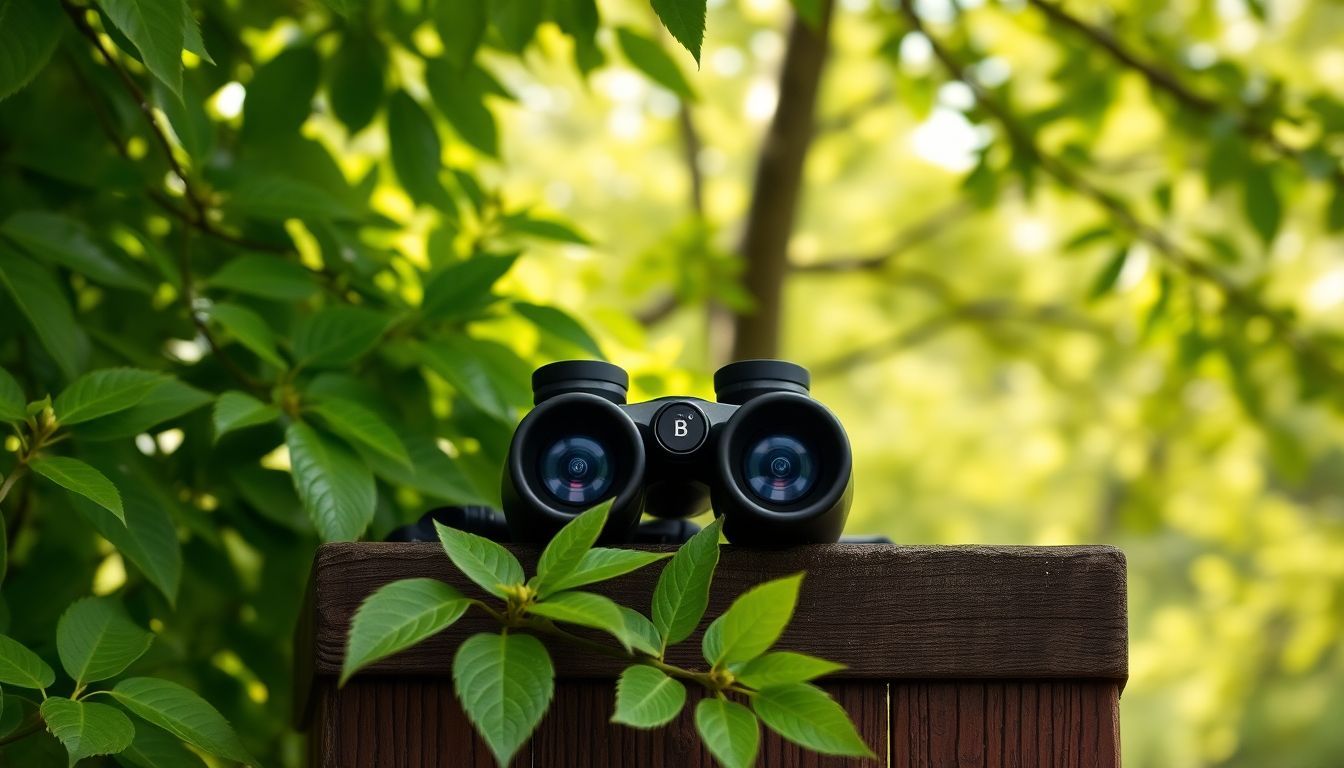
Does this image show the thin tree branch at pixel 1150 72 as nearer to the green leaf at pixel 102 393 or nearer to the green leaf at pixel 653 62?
the green leaf at pixel 653 62

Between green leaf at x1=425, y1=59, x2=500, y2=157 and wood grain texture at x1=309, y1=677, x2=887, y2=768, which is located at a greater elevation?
green leaf at x1=425, y1=59, x2=500, y2=157

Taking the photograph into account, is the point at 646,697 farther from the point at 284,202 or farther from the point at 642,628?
the point at 284,202

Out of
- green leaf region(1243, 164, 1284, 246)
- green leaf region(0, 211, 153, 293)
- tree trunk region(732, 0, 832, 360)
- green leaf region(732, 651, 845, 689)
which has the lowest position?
green leaf region(732, 651, 845, 689)

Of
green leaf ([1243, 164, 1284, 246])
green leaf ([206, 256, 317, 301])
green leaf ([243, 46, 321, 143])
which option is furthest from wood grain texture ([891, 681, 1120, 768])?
green leaf ([1243, 164, 1284, 246])

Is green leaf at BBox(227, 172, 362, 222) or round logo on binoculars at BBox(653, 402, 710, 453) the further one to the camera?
green leaf at BBox(227, 172, 362, 222)

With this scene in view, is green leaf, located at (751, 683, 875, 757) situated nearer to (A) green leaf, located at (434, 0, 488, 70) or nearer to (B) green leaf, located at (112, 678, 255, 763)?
(B) green leaf, located at (112, 678, 255, 763)

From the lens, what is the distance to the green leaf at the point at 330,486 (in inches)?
38.3

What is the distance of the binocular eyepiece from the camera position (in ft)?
2.72

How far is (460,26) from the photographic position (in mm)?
1234

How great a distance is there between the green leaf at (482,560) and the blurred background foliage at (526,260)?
27cm

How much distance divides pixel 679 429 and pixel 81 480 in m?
0.43

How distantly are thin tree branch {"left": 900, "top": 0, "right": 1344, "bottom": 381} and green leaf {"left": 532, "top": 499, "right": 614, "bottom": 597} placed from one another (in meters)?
1.87

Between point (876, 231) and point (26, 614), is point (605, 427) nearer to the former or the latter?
point (26, 614)

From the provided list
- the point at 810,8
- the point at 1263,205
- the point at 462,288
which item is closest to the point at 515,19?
the point at 462,288
